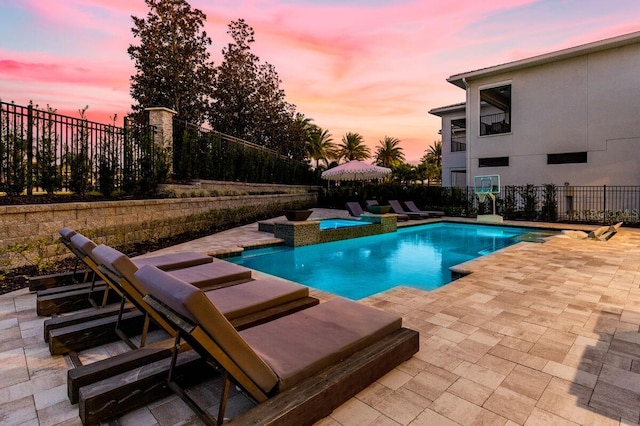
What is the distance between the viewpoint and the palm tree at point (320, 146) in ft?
123

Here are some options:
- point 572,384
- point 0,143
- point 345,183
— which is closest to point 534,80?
point 345,183

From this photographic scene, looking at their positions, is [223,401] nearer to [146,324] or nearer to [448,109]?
A: [146,324]

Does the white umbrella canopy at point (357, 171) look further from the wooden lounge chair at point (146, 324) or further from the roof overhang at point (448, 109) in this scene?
the wooden lounge chair at point (146, 324)

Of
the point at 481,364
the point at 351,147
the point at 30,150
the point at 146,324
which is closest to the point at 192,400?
the point at 146,324

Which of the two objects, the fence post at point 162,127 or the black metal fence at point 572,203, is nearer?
the fence post at point 162,127

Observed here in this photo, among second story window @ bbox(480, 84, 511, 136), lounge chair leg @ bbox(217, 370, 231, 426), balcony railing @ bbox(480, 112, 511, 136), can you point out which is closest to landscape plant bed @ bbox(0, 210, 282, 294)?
lounge chair leg @ bbox(217, 370, 231, 426)

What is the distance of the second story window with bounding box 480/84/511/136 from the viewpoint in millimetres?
18311

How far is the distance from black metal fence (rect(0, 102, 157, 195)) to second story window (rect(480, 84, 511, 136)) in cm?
1742

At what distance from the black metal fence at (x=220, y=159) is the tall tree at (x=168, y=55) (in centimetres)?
614

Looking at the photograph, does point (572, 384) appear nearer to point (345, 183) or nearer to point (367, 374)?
point (367, 374)

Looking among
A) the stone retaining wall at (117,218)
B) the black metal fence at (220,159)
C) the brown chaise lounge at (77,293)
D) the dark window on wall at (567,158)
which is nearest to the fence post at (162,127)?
the black metal fence at (220,159)

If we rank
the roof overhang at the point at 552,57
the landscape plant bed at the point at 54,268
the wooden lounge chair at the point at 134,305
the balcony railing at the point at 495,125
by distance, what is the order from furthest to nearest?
the balcony railing at the point at 495,125 < the roof overhang at the point at 552,57 < the landscape plant bed at the point at 54,268 < the wooden lounge chair at the point at 134,305

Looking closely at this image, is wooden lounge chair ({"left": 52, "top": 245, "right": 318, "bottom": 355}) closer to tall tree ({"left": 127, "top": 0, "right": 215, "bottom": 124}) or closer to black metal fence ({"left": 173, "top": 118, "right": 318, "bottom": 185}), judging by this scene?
black metal fence ({"left": 173, "top": 118, "right": 318, "bottom": 185})

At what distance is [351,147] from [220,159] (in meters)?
28.9
